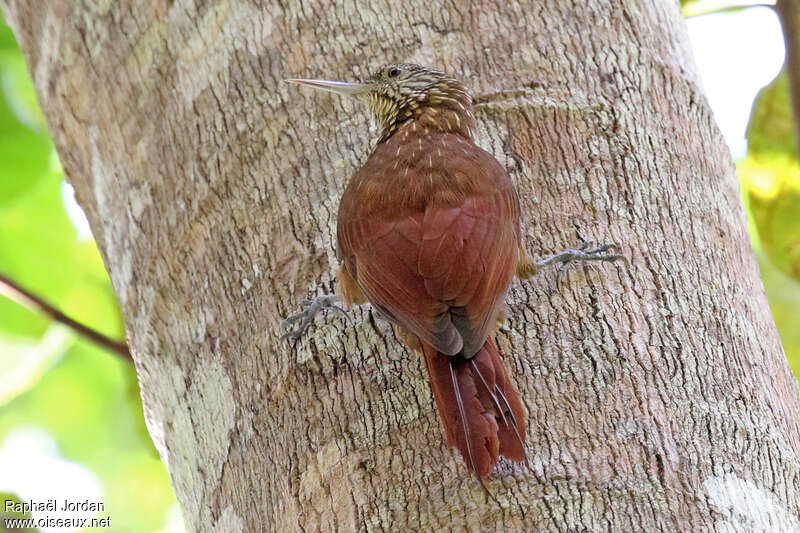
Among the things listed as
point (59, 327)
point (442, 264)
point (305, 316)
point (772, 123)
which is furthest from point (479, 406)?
point (59, 327)

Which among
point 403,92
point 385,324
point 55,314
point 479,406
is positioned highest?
point 403,92

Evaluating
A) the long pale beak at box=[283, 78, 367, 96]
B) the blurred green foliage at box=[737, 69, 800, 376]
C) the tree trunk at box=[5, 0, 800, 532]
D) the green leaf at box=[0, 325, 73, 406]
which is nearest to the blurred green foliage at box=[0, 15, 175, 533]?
the green leaf at box=[0, 325, 73, 406]

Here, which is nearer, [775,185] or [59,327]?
Result: [775,185]

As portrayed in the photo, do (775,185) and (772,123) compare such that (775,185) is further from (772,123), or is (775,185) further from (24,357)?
(24,357)

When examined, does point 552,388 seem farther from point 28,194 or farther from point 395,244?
point 28,194

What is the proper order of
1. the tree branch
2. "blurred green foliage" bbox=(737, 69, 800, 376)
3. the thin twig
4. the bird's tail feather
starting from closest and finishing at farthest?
the bird's tail feather
the thin twig
the tree branch
"blurred green foliage" bbox=(737, 69, 800, 376)

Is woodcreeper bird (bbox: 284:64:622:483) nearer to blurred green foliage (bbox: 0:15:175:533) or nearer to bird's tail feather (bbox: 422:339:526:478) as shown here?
bird's tail feather (bbox: 422:339:526:478)

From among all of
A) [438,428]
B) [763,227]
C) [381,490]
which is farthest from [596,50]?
[763,227]
